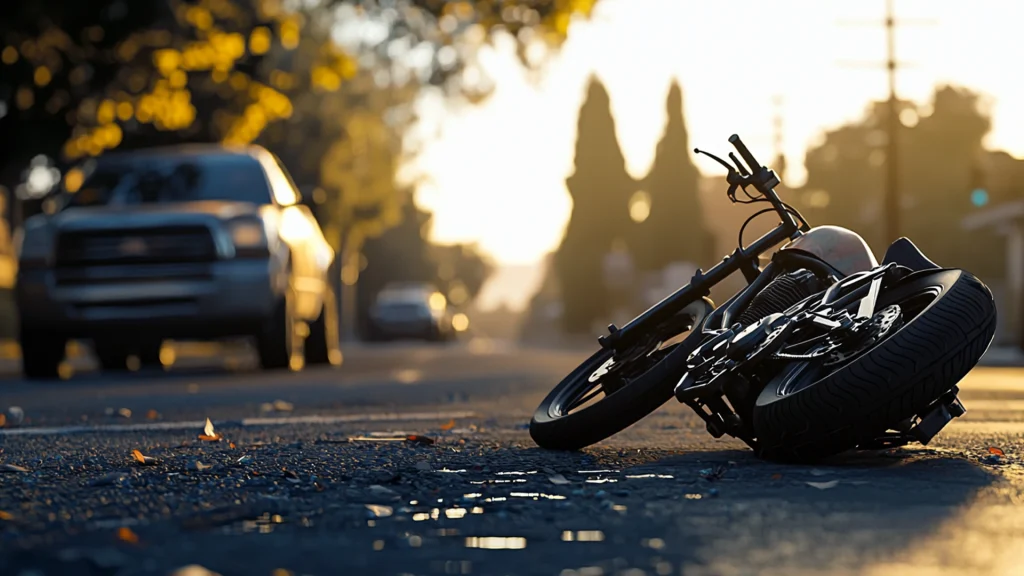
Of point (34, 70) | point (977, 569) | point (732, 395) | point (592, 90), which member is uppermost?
point (592, 90)

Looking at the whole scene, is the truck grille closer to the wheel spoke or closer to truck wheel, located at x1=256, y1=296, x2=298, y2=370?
truck wheel, located at x1=256, y1=296, x2=298, y2=370

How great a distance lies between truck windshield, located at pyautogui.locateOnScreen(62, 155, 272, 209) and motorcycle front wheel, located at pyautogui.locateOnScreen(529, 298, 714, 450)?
8.44 m

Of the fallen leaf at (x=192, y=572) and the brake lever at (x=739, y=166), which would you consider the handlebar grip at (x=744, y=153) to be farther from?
the fallen leaf at (x=192, y=572)

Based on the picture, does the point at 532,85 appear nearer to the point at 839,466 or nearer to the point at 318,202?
the point at 318,202

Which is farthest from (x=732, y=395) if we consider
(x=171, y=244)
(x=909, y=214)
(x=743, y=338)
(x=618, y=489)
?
(x=909, y=214)

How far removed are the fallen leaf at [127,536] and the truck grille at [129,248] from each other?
33.8 feet

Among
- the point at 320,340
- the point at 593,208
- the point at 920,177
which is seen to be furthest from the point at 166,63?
the point at 593,208

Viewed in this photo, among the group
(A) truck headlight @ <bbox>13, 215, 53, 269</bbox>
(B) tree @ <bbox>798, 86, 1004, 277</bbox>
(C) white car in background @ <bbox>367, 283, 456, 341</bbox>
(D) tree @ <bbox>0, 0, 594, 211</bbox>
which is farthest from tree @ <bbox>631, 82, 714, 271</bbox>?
(A) truck headlight @ <bbox>13, 215, 53, 269</bbox>

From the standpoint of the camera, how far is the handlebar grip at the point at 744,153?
6607mm

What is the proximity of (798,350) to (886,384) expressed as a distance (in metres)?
0.49

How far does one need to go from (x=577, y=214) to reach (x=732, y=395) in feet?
230

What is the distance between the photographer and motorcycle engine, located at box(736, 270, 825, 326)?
6.23 meters

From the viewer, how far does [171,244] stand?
1420 cm

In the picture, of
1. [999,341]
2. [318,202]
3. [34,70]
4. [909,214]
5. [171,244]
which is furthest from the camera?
[909,214]
